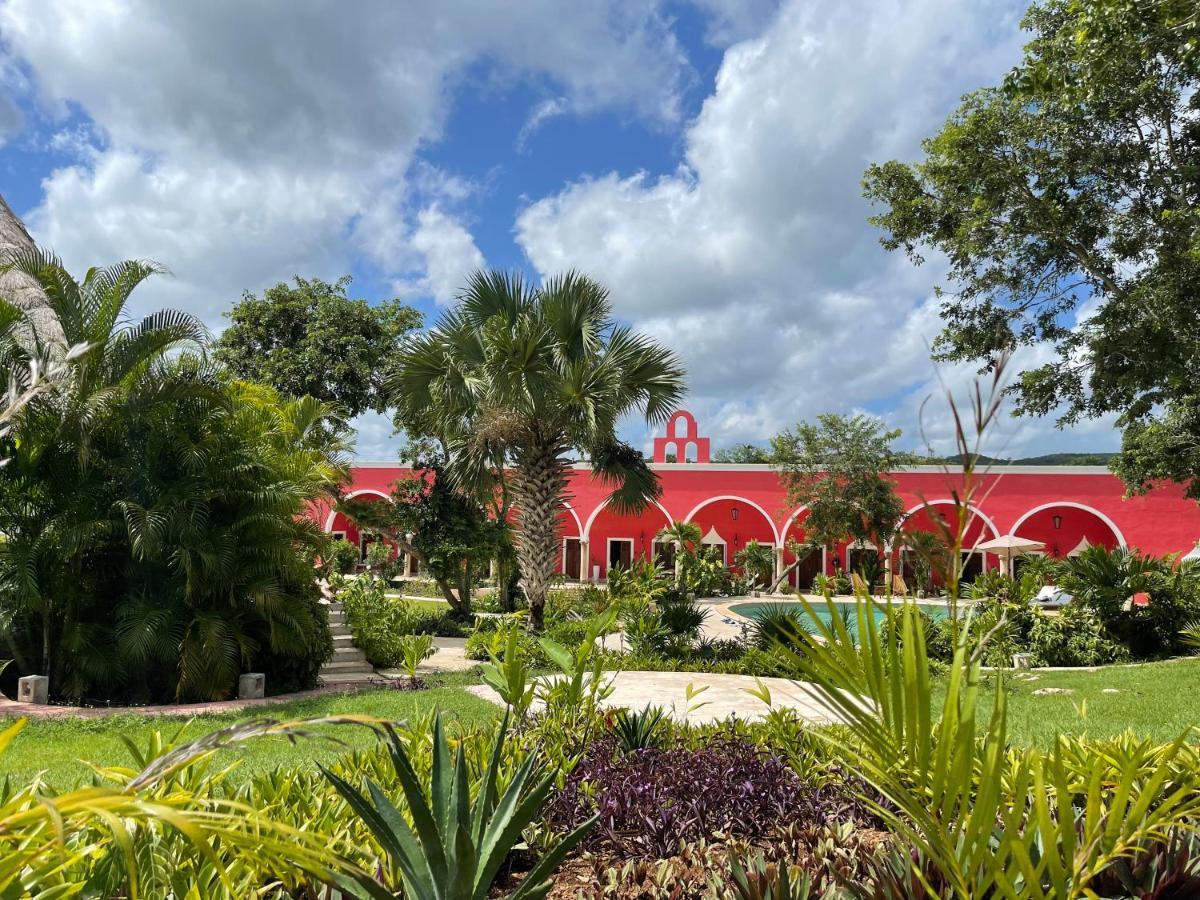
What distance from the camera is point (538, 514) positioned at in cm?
1225

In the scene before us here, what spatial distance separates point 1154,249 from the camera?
10.5 m

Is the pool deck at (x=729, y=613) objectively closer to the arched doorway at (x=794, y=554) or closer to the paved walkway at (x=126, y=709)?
the arched doorway at (x=794, y=554)

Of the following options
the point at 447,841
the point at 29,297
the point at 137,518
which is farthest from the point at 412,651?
the point at 29,297

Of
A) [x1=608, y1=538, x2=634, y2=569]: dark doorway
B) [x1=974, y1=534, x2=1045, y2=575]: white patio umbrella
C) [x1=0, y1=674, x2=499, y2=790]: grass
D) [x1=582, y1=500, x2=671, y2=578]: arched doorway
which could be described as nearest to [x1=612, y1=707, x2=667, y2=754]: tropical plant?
[x1=0, y1=674, x2=499, y2=790]: grass

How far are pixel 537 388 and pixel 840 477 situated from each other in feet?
49.7

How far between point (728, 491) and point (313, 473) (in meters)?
19.2

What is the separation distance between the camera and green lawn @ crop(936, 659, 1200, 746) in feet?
19.3

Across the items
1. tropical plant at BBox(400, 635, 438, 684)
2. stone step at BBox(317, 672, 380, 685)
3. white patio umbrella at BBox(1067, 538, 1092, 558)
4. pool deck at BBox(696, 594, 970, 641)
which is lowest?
pool deck at BBox(696, 594, 970, 641)

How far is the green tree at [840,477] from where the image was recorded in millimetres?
23078

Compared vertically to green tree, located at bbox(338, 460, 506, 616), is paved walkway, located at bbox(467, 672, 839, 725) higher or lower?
lower

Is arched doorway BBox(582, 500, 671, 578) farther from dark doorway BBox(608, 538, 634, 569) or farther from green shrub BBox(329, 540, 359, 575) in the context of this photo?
green shrub BBox(329, 540, 359, 575)

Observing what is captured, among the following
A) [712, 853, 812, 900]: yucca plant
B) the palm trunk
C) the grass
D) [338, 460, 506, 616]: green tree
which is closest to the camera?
[712, 853, 812, 900]: yucca plant

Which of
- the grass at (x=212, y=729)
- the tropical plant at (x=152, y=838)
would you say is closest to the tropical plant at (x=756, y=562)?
the grass at (x=212, y=729)

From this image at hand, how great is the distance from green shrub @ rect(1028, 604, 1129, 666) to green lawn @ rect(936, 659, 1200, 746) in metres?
1.03
